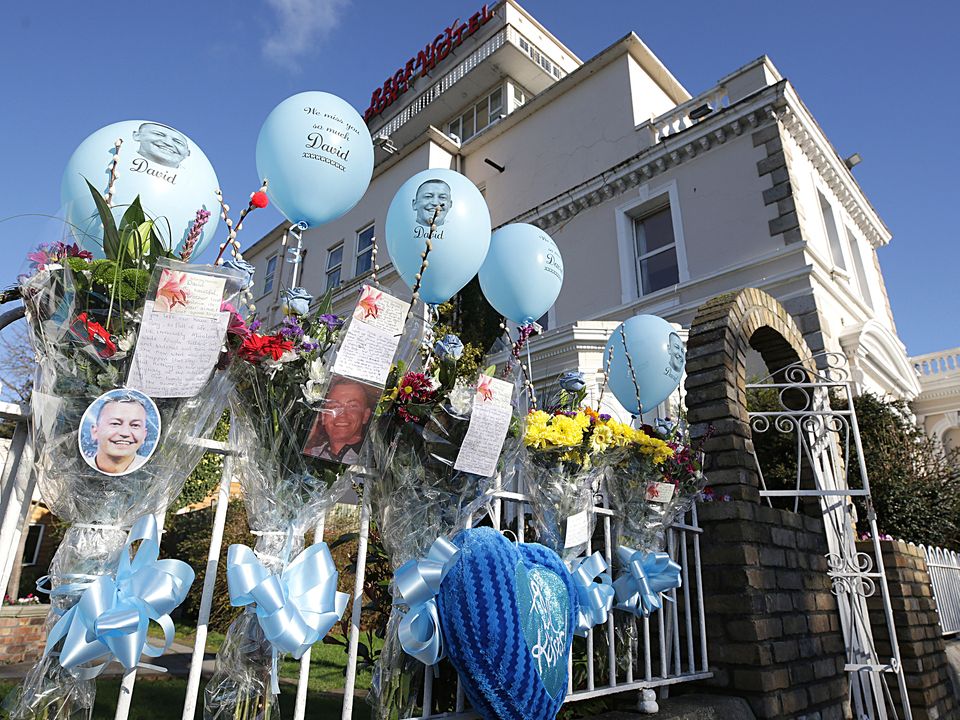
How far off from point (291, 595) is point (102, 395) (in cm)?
71

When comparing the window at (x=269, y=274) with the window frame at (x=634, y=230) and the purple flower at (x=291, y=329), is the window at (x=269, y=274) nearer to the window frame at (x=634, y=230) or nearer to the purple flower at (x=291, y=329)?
the window frame at (x=634, y=230)

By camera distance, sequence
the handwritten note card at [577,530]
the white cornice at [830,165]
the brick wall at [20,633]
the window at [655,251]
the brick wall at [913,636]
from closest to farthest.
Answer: the handwritten note card at [577,530], the brick wall at [913,636], the brick wall at [20,633], the white cornice at [830,165], the window at [655,251]

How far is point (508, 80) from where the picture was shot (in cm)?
1463

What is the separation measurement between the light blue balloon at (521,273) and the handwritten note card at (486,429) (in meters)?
1.41

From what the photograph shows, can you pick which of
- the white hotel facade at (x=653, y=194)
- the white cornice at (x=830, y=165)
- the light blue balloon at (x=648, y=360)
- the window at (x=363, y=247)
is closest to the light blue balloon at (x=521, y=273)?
the light blue balloon at (x=648, y=360)

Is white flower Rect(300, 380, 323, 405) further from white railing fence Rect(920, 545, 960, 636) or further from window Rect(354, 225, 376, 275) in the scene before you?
window Rect(354, 225, 376, 275)

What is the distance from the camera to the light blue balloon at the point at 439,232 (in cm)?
289

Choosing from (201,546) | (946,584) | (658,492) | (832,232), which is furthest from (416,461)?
(832,232)

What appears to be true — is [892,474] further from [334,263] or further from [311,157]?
[334,263]

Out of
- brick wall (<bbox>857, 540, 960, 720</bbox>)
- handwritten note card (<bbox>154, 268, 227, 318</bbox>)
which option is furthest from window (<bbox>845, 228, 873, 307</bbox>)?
handwritten note card (<bbox>154, 268, 227, 318</bbox>)

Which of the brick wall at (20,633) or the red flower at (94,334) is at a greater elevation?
the red flower at (94,334)

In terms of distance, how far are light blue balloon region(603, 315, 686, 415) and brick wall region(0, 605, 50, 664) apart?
5.36m

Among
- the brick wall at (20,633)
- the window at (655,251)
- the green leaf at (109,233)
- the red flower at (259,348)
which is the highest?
the window at (655,251)

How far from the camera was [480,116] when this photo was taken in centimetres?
1516
